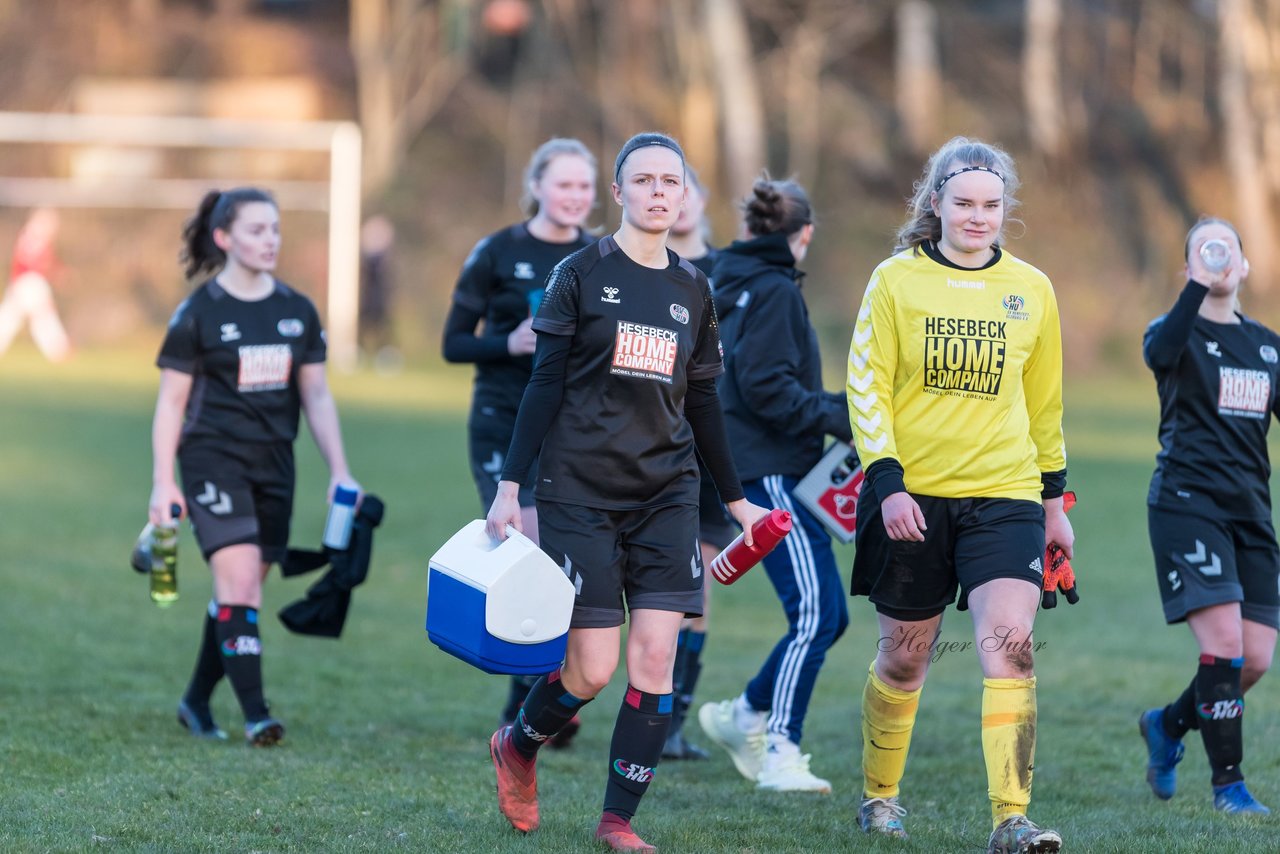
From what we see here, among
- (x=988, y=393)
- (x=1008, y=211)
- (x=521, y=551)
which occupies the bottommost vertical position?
(x=521, y=551)

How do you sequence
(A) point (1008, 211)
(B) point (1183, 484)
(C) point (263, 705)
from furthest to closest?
→ (C) point (263, 705) → (B) point (1183, 484) → (A) point (1008, 211)

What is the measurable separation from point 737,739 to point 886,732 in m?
1.23

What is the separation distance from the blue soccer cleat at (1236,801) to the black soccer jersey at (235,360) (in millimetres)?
3608

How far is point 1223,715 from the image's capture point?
5.84m

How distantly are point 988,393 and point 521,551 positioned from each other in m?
1.40

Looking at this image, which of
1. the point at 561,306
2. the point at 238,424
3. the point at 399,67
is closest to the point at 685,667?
the point at 238,424

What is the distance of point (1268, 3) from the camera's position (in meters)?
30.7

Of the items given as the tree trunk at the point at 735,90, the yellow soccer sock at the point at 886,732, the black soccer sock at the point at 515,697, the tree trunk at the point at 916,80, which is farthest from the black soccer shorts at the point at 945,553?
the tree trunk at the point at 916,80

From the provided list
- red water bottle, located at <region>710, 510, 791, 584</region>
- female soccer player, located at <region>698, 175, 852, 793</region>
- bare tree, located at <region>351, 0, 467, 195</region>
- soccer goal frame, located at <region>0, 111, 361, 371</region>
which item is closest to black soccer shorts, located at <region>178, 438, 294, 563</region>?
female soccer player, located at <region>698, 175, 852, 793</region>

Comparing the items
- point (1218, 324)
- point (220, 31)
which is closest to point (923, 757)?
point (1218, 324)

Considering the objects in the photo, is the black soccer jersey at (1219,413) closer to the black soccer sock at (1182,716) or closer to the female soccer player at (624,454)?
the black soccer sock at (1182,716)

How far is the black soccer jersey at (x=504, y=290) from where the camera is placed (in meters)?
6.92

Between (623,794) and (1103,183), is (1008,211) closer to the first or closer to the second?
(623,794)

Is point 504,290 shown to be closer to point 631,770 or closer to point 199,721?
point 199,721
